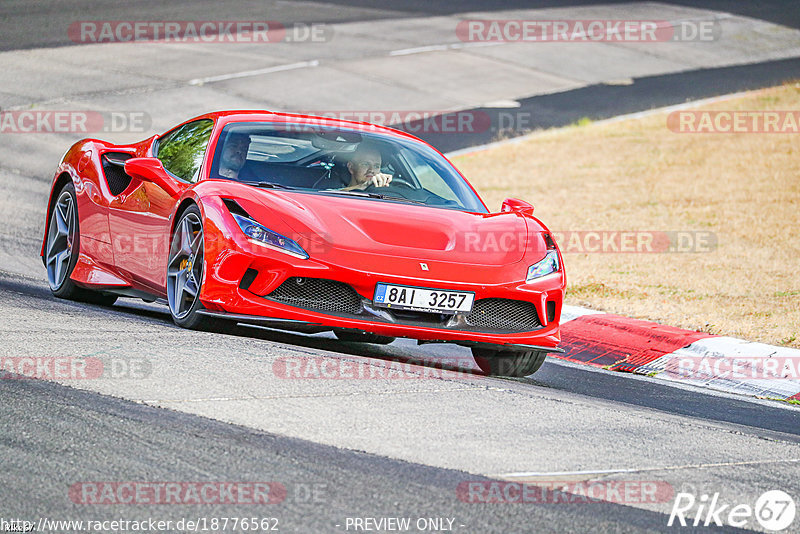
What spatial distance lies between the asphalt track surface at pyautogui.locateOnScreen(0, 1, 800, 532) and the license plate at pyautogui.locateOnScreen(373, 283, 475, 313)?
1.24ft

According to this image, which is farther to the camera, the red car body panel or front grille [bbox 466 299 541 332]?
front grille [bbox 466 299 541 332]

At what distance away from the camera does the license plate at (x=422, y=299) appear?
6418 millimetres

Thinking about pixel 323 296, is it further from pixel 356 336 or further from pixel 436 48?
pixel 436 48

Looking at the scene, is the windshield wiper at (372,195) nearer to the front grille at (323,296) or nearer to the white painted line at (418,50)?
the front grille at (323,296)

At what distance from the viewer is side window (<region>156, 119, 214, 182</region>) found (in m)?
7.48

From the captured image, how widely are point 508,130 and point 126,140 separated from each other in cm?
643

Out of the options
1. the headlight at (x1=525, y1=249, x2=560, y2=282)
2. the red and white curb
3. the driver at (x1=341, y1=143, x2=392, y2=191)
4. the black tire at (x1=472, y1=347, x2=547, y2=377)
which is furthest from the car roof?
the red and white curb

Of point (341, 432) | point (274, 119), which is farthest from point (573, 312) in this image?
point (341, 432)

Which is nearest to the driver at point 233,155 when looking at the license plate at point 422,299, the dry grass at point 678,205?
the license plate at point 422,299

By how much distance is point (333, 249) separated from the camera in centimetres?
640

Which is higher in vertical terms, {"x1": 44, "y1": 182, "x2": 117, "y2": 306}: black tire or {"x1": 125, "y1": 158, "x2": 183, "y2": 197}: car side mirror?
{"x1": 125, "y1": 158, "x2": 183, "y2": 197}: car side mirror

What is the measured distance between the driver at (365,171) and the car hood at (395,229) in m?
0.35

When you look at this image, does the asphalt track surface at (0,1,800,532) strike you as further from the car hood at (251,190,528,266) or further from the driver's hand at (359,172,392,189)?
the driver's hand at (359,172,392,189)

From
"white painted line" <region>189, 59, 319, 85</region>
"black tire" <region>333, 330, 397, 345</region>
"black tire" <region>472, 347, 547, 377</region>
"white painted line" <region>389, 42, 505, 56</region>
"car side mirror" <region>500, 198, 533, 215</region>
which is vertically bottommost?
"black tire" <region>472, 347, 547, 377</region>
